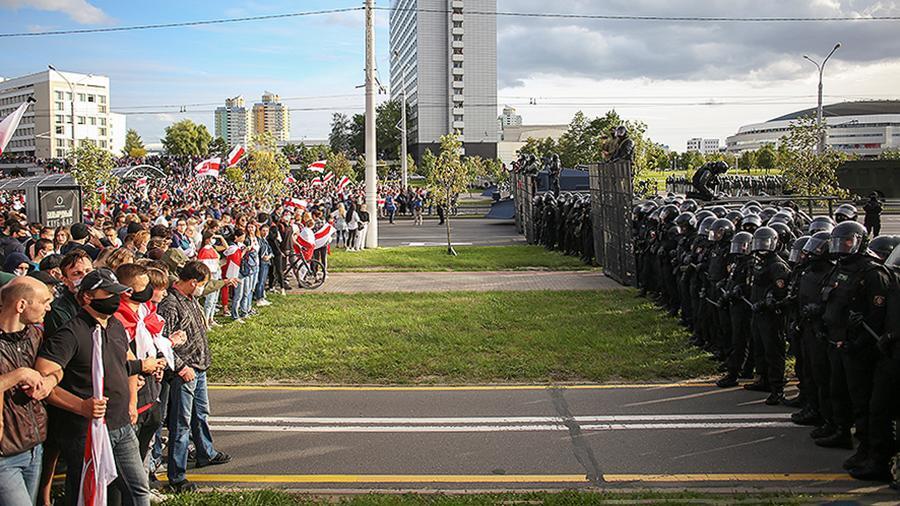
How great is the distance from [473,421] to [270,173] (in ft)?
85.2

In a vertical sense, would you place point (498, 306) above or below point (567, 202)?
below

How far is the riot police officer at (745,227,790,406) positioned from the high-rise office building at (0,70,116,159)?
325 ft

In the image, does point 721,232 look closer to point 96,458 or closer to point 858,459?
point 858,459

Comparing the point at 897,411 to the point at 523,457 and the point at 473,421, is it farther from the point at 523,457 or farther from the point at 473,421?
the point at 473,421

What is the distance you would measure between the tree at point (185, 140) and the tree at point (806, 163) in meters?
90.8

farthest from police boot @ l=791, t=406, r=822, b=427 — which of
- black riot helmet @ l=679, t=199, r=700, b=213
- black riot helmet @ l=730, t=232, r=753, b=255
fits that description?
black riot helmet @ l=679, t=199, r=700, b=213

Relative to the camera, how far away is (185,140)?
107625mm

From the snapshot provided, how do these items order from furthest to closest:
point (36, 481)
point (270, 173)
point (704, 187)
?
point (270, 173) < point (704, 187) < point (36, 481)

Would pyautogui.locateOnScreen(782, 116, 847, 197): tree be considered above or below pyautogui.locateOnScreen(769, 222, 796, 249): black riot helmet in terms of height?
above

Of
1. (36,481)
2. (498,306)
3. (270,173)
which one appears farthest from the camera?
(270,173)

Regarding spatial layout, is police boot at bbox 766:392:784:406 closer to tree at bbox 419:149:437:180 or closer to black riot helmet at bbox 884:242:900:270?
black riot helmet at bbox 884:242:900:270

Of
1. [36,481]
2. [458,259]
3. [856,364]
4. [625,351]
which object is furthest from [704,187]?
[36,481]

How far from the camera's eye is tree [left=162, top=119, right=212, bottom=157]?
107 m

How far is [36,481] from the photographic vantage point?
15.3ft
